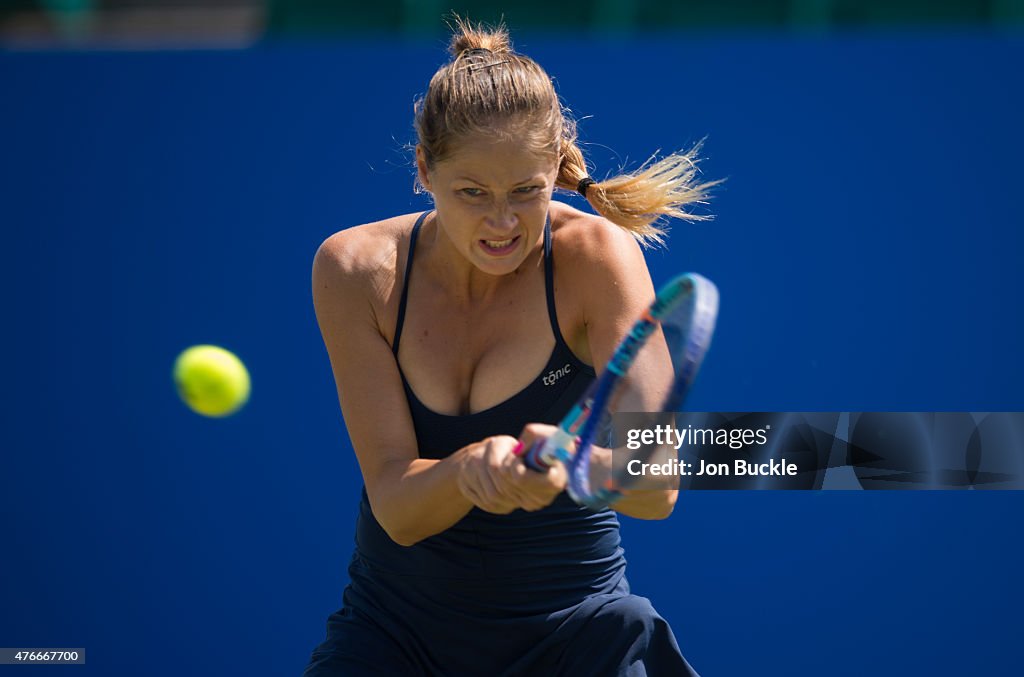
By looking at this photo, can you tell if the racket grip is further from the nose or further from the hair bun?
the hair bun

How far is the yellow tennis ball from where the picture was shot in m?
2.74

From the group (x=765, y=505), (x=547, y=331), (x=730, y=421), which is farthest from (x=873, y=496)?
(x=547, y=331)

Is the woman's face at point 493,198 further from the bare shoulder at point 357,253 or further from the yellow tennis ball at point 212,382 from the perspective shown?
the yellow tennis ball at point 212,382

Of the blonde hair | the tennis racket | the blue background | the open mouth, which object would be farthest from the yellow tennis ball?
the tennis racket

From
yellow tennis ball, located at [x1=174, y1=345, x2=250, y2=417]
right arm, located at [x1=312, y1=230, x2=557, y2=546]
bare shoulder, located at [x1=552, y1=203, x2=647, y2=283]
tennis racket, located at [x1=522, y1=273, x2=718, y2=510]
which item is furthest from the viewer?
yellow tennis ball, located at [x1=174, y1=345, x2=250, y2=417]

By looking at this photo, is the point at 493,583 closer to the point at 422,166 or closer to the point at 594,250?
the point at 594,250

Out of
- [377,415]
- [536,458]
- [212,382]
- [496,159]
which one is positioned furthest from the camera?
[212,382]

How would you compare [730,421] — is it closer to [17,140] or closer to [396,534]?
[396,534]

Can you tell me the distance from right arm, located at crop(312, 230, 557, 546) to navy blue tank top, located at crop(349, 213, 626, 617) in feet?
0.17

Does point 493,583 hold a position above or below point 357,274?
below

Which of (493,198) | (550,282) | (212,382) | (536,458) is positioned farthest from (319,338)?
(536,458)

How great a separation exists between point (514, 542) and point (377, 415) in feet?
0.86

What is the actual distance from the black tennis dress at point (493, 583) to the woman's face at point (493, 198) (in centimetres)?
11

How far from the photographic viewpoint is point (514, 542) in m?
1.67
